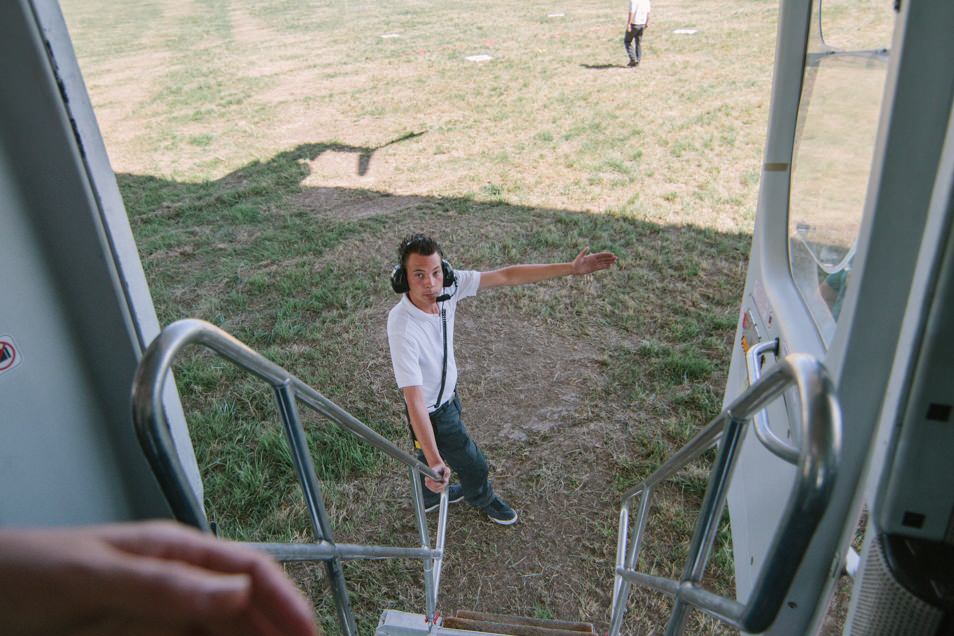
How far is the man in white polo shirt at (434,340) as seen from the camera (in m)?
2.56

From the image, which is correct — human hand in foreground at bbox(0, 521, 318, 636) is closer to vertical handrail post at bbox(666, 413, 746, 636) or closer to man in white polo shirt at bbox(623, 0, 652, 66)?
vertical handrail post at bbox(666, 413, 746, 636)

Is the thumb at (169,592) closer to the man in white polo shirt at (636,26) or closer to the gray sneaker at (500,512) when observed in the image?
the gray sneaker at (500,512)

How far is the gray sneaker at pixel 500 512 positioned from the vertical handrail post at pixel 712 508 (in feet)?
6.14

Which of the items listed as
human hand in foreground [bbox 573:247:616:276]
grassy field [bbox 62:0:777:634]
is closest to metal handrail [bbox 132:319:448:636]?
human hand in foreground [bbox 573:247:616:276]

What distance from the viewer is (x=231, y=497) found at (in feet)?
11.0

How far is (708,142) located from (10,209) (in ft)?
26.6

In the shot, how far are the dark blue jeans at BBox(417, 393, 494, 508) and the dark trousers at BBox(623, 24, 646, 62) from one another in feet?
35.1

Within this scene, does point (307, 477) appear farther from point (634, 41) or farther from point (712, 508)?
point (634, 41)

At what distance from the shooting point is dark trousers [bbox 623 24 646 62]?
1178 centimetres

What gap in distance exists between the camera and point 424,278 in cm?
258

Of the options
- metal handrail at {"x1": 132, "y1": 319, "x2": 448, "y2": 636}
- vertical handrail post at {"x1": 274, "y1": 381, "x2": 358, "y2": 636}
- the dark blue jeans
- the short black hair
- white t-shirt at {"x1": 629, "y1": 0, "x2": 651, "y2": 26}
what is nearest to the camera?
metal handrail at {"x1": 132, "y1": 319, "x2": 448, "y2": 636}

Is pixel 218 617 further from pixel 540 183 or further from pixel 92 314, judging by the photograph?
pixel 540 183

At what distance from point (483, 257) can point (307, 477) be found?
452 cm

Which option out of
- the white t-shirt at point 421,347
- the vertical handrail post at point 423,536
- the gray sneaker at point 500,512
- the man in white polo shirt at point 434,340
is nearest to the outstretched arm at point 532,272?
the man in white polo shirt at point 434,340
